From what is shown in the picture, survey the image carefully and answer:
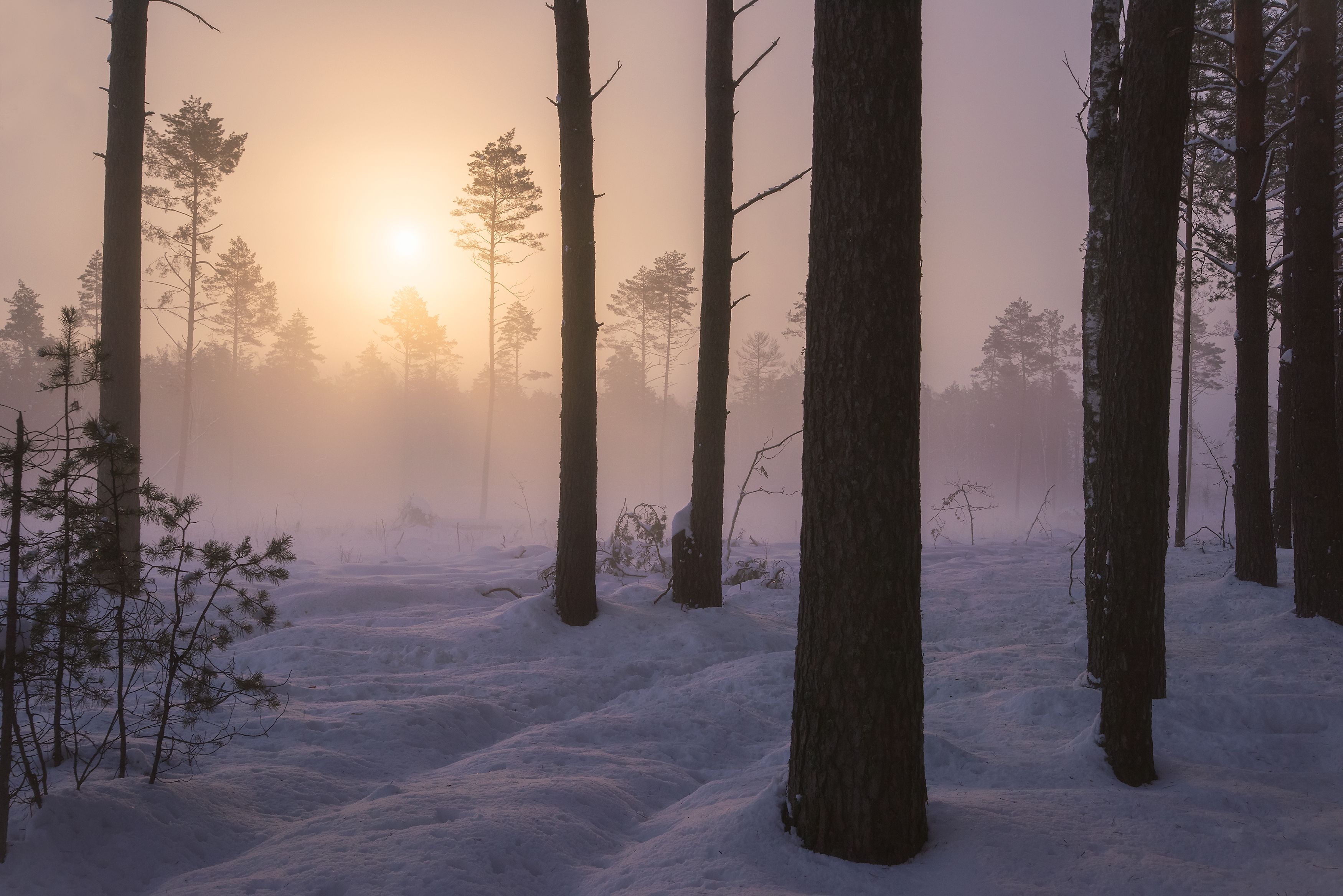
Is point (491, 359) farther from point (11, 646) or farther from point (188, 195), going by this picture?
point (11, 646)

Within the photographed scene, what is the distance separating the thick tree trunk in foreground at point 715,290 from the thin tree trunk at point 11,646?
21.2ft

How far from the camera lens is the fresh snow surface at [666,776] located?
9.29 ft

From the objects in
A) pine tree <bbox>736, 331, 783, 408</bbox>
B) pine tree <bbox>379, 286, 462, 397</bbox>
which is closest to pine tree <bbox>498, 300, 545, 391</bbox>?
pine tree <bbox>379, 286, 462, 397</bbox>

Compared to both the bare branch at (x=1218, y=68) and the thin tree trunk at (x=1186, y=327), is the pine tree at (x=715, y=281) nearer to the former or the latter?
the bare branch at (x=1218, y=68)

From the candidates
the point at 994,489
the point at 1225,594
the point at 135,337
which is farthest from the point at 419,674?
the point at 994,489

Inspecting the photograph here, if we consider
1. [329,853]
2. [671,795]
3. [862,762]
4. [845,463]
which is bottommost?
[671,795]

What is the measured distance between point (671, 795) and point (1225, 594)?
318 inches

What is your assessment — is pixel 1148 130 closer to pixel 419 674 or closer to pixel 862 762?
pixel 862 762

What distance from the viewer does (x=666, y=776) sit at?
4.32 m

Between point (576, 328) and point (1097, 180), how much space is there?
491 centimetres

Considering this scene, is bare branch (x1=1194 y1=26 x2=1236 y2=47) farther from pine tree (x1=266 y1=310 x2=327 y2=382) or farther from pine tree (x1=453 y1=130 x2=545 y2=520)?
pine tree (x1=266 y1=310 x2=327 y2=382)

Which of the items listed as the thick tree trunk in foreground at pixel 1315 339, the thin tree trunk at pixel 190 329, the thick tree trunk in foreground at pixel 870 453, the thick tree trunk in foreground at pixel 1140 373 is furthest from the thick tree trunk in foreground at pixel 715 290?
the thin tree trunk at pixel 190 329

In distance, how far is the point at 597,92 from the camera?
7.89 m

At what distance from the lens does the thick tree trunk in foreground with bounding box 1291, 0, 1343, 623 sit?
23.9ft
